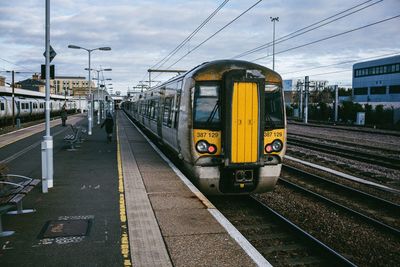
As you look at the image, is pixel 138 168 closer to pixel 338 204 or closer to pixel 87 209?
pixel 87 209

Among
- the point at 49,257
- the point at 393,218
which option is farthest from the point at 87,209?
the point at 393,218

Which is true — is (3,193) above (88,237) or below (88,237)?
above

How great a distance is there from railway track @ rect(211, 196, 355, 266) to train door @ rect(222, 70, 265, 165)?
111 centimetres

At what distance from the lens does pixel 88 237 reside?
17.9 ft

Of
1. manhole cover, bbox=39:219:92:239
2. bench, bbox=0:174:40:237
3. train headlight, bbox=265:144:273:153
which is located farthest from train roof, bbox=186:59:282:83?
bench, bbox=0:174:40:237

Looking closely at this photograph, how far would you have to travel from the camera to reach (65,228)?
19.2ft

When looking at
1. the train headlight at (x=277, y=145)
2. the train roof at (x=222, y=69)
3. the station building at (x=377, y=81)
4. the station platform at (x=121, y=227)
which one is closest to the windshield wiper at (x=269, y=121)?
the train headlight at (x=277, y=145)

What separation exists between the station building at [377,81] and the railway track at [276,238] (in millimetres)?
59710

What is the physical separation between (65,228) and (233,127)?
12.0 ft

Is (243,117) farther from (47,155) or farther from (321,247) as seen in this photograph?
(47,155)

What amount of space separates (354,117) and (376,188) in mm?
33830

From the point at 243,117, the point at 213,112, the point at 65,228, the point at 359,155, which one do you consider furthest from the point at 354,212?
the point at 359,155

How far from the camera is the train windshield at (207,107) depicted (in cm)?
818

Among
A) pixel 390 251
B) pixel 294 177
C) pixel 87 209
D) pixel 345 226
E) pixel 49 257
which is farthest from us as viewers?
pixel 294 177
